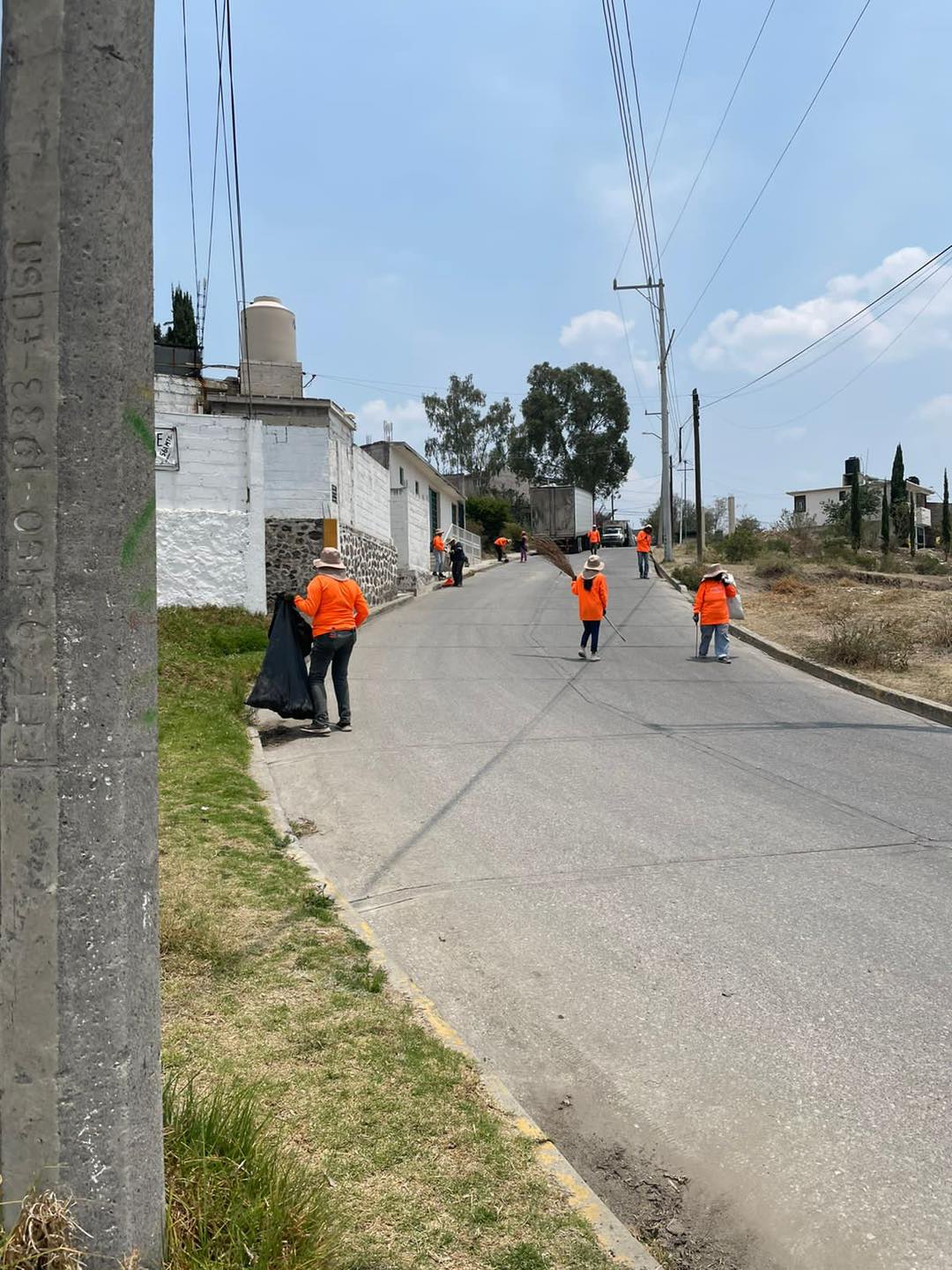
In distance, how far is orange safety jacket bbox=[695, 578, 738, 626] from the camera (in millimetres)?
16906

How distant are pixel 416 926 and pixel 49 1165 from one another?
3389 millimetres

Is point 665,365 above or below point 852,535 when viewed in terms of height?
above

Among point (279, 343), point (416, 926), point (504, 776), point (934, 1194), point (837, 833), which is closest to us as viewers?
point (934, 1194)

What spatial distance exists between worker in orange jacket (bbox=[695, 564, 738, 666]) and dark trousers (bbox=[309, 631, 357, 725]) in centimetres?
767

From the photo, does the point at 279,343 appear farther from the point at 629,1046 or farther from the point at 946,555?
the point at 946,555

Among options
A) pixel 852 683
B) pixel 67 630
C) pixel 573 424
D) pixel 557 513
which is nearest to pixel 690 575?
pixel 852 683

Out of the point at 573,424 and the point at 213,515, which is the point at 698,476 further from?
the point at 573,424

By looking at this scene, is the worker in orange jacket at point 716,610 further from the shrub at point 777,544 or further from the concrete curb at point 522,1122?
the shrub at point 777,544

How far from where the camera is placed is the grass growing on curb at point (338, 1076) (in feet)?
9.16

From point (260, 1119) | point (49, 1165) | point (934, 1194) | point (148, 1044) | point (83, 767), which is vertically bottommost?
point (934, 1194)

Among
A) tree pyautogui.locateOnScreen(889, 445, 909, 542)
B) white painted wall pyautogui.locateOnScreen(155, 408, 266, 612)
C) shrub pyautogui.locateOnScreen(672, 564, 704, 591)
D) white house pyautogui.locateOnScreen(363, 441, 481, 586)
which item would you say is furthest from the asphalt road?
tree pyautogui.locateOnScreen(889, 445, 909, 542)

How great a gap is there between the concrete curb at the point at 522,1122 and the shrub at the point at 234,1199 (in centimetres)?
73

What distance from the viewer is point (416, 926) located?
553cm

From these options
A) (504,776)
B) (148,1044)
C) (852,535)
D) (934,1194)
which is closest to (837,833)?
(504,776)
